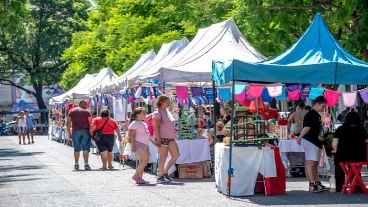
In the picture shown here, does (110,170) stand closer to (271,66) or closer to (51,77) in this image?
(271,66)

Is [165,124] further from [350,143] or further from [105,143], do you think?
[105,143]

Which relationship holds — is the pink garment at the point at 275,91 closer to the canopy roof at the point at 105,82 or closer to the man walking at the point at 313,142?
the canopy roof at the point at 105,82

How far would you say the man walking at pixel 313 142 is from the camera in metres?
15.4

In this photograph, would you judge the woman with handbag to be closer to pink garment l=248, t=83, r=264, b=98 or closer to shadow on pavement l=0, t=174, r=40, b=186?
shadow on pavement l=0, t=174, r=40, b=186

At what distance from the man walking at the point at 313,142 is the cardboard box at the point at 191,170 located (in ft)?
13.8

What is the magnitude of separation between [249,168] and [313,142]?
127 cm

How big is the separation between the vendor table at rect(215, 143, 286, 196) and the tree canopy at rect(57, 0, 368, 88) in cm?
448

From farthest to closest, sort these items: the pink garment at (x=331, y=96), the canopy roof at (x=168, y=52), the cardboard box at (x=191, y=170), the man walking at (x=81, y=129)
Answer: the pink garment at (x=331, y=96), the canopy roof at (x=168, y=52), the man walking at (x=81, y=129), the cardboard box at (x=191, y=170)

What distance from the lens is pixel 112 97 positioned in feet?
92.9

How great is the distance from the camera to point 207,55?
19.9 meters

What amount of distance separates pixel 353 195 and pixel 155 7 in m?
23.3

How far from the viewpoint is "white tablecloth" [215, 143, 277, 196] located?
49.1 ft

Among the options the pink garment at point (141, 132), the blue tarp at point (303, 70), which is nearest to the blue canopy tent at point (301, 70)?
the blue tarp at point (303, 70)

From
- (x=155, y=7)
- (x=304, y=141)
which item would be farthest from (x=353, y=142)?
(x=155, y=7)
